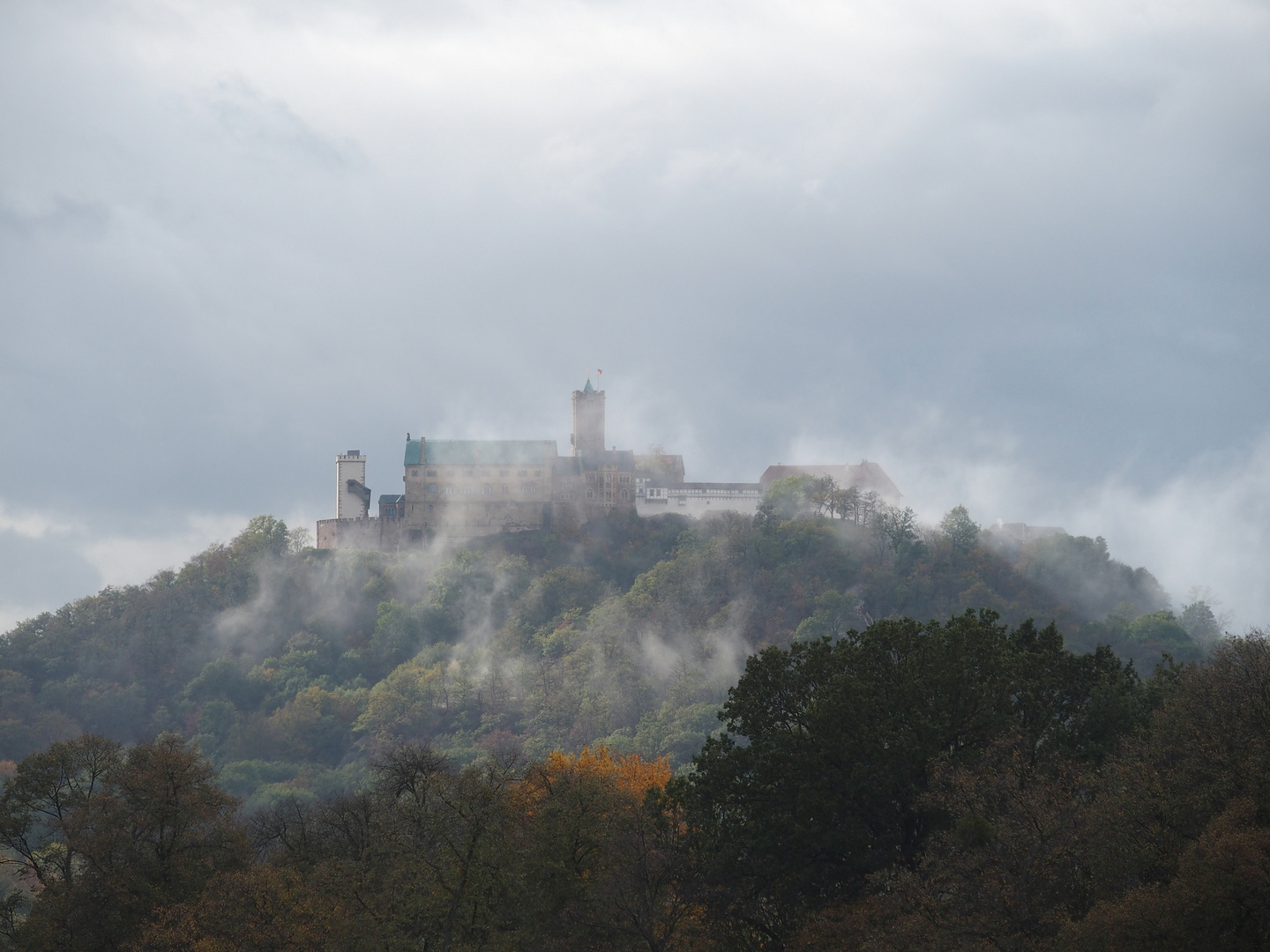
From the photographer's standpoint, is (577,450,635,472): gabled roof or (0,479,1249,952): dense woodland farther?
(577,450,635,472): gabled roof

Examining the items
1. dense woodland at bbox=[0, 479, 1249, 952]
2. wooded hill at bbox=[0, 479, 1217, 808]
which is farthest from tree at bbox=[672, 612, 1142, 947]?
Result: wooded hill at bbox=[0, 479, 1217, 808]

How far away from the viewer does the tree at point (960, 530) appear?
146 m

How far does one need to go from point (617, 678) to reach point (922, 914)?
9737cm

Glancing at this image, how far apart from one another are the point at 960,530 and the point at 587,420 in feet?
163

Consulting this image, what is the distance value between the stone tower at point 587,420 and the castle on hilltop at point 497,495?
18.3 feet

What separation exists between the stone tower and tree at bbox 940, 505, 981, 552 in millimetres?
44955

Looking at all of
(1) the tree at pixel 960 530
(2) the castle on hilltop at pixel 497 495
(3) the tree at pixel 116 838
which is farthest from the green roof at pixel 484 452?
(3) the tree at pixel 116 838

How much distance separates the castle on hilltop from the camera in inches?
6368

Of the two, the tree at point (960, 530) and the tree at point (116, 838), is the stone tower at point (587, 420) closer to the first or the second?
the tree at point (960, 530)

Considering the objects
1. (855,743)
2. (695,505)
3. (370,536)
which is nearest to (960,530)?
(695,505)

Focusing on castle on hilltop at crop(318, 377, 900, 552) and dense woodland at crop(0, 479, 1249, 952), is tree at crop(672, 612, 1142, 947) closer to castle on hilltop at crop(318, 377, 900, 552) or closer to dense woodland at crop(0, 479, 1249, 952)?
Answer: dense woodland at crop(0, 479, 1249, 952)

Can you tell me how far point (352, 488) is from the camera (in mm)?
166375

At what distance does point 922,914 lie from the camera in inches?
1359

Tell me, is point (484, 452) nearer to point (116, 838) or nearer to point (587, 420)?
point (587, 420)
